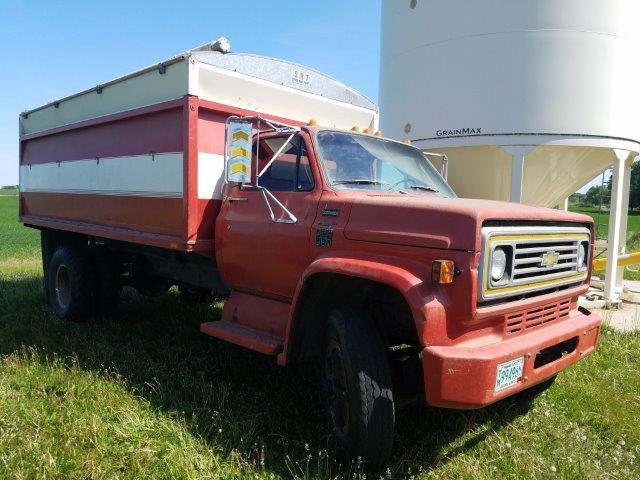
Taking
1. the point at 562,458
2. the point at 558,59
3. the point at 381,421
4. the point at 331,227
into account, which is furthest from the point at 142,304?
the point at 558,59

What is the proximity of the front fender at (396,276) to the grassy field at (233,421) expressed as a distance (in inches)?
32.8

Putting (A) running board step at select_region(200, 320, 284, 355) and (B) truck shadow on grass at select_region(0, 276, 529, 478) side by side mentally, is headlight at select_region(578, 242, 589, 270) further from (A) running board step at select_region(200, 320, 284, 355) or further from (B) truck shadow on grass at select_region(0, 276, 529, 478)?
(A) running board step at select_region(200, 320, 284, 355)

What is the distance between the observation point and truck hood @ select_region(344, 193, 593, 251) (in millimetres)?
2801

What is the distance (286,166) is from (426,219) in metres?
1.45

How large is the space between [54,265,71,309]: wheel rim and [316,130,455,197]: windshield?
160 inches

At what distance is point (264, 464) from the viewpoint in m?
3.12

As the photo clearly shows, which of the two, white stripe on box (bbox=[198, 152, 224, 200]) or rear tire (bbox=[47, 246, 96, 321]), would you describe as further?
rear tire (bbox=[47, 246, 96, 321])

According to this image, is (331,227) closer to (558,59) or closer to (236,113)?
(236,113)

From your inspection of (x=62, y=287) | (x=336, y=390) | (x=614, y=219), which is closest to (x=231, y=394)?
(x=336, y=390)

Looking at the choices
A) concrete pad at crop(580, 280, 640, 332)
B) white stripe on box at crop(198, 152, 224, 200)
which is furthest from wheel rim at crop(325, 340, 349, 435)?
concrete pad at crop(580, 280, 640, 332)

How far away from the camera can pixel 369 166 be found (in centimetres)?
396

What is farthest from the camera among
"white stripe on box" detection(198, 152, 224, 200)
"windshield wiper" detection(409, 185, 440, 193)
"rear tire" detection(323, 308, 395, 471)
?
"white stripe on box" detection(198, 152, 224, 200)

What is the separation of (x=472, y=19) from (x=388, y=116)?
6.47 ft

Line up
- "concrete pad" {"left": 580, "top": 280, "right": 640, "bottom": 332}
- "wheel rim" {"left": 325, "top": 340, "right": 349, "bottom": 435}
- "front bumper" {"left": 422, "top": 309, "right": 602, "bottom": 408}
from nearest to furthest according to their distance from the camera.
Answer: "front bumper" {"left": 422, "top": 309, "right": 602, "bottom": 408} → "wheel rim" {"left": 325, "top": 340, "right": 349, "bottom": 435} → "concrete pad" {"left": 580, "top": 280, "right": 640, "bottom": 332}
